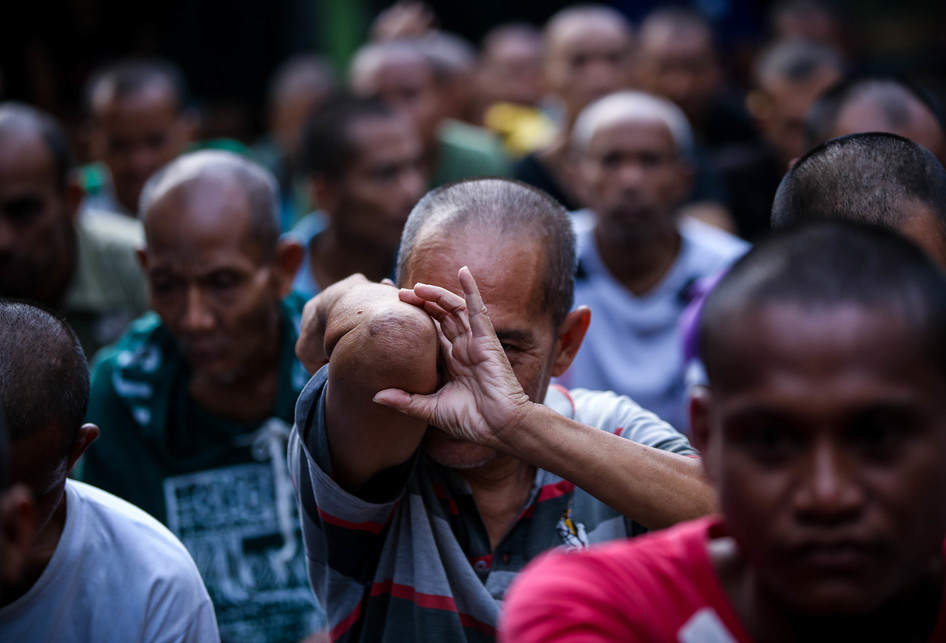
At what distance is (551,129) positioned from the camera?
7.40 meters

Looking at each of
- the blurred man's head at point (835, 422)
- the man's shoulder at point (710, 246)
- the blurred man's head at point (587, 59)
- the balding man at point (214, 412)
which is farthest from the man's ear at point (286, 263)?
the blurred man's head at point (587, 59)

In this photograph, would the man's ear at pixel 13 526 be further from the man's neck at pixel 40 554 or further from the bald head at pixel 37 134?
the bald head at pixel 37 134

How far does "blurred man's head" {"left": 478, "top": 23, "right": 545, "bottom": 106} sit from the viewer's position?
29.2ft

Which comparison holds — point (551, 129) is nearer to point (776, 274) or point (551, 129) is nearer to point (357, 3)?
point (357, 3)

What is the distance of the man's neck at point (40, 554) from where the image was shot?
204 centimetres

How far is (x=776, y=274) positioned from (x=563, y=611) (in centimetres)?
51

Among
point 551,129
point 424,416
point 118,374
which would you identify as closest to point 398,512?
point 424,416

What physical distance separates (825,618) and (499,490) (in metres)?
0.95

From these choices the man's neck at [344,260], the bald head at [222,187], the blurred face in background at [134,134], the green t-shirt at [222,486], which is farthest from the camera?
the blurred face in background at [134,134]

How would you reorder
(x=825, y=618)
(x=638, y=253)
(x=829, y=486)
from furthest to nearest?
(x=638, y=253), (x=825, y=618), (x=829, y=486)

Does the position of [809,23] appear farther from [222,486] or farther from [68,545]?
[68,545]

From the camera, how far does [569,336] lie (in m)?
2.33

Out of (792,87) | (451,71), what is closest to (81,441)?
(792,87)

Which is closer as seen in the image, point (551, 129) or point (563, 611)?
point (563, 611)
